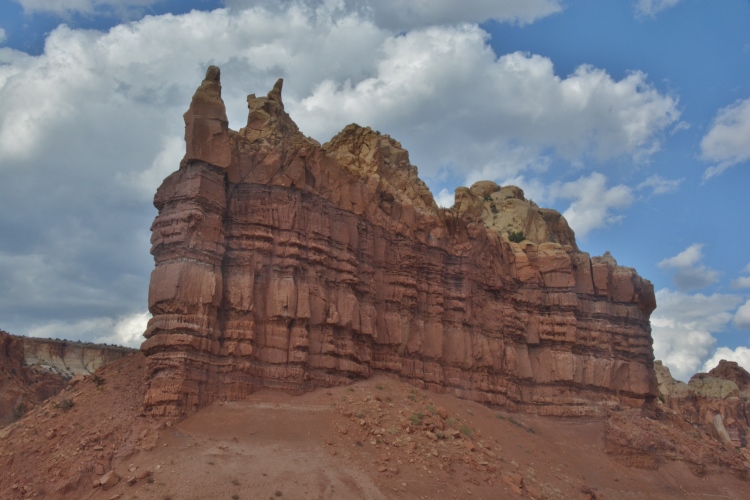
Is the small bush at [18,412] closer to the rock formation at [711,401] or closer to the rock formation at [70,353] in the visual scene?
the rock formation at [70,353]

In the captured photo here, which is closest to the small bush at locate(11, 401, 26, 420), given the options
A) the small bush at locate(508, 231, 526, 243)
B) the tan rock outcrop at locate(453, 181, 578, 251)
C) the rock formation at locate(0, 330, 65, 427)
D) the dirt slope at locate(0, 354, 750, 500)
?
the rock formation at locate(0, 330, 65, 427)

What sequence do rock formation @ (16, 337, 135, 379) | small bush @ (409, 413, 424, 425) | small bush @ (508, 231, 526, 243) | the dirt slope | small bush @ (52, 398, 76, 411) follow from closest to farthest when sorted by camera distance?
the dirt slope
small bush @ (52, 398, 76, 411)
small bush @ (409, 413, 424, 425)
small bush @ (508, 231, 526, 243)
rock formation @ (16, 337, 135, 379)

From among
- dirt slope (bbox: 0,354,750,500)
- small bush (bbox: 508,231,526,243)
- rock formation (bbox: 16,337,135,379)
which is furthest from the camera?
rock formation (bbox: 16,337,135,379)

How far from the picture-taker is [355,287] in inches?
1104

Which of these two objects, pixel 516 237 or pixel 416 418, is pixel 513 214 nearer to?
pixel 516 237

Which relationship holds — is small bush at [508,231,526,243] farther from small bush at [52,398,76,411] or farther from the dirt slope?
small bush at [52,398,76,411]

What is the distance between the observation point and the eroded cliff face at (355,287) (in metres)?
22.5

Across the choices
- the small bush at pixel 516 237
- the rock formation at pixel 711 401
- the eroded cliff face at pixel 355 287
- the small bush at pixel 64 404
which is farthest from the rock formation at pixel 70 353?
the rock formation at pixel 711 401

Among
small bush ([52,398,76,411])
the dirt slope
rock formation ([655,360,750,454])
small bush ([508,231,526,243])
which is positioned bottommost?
the dirt slope

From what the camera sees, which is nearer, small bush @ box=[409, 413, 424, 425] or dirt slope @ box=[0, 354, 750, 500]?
dirt slope @ box=[0, 354, 750, 500]

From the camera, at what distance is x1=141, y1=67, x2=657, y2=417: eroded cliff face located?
22.5 meters

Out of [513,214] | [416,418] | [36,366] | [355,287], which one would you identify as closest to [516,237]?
[513,214]

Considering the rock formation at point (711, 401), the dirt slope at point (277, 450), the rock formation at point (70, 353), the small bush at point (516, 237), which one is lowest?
the dirt slope at point (277, 450)

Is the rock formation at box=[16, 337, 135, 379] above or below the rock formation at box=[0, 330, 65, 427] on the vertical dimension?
above
